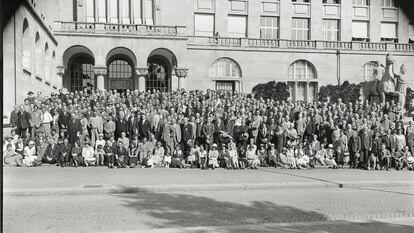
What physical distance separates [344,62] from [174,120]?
1286 inches

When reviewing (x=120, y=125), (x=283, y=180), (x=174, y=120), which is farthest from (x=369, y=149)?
(x=120, y=125)

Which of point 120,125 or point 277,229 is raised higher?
point 120,125

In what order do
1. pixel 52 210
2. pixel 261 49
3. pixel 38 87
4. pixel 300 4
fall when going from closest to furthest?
pixel 52 210, pixel 38 87, pixel 261 49, pixel 300 4

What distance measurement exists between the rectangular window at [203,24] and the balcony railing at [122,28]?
5.08 meters

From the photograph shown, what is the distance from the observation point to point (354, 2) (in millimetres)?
49938

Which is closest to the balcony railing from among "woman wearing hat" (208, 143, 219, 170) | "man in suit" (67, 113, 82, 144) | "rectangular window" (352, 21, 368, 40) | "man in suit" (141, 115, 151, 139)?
"rectangular window" (352, 21, 368, 40)

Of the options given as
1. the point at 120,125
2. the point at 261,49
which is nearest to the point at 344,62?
the point at 261,49

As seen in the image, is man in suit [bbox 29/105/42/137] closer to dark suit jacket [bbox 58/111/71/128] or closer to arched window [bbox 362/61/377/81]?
dark suit jacket [bbox 58/111/71/128]

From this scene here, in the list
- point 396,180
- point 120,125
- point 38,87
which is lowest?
point 396,180

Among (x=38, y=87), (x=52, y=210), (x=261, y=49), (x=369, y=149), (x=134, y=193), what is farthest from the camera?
(x=261, y=49)

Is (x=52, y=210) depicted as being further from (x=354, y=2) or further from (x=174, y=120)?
(x=354, y=2)

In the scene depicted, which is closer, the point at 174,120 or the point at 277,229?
the point at 277,229

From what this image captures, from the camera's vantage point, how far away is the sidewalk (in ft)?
39.2

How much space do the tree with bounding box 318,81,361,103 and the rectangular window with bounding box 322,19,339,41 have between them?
682cm
